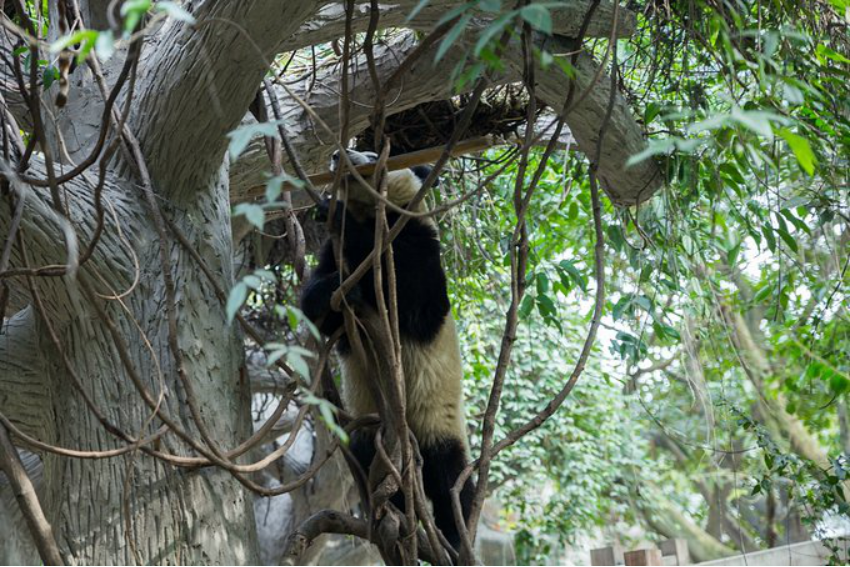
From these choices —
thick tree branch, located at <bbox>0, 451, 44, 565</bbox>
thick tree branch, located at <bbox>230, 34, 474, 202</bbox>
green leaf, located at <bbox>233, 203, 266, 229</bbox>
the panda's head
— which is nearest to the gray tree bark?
thick tree branch, located at <bbox>230, 34, 474, 202</bbox>

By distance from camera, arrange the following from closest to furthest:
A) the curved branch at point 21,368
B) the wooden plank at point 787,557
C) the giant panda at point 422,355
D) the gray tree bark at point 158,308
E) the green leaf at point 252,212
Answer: the green leaf at point 252,212 → the gray tree bark at point 158,308 → the curved branch at point 21,368 → the giant panda at point 422,355 → the wooden plank at point 787,557

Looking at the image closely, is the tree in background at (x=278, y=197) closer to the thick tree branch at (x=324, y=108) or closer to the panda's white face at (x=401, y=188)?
the thick tree branch at (x=324, y=108)

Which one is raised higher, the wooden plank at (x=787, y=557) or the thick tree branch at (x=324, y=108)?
the thick tree branch at (x=324, y=108)

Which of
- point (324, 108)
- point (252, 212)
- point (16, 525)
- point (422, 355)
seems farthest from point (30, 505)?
point (16, 525)

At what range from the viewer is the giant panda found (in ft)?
10.7

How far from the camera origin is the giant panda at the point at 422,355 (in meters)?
3.27

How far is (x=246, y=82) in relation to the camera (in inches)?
93.4

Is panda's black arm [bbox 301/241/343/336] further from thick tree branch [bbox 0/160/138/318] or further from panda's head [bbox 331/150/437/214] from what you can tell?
thick tree branch [bbox 0/160/138/318]

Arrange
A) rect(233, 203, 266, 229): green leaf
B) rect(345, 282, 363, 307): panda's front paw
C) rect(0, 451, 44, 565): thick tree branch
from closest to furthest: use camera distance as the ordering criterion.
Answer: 1. rect(233, 203, 266, 229): green leaf
2. rect(345, 282, 363, 307): panda's front paw
3. rect(0, 451, 44, 565): thick tree branch

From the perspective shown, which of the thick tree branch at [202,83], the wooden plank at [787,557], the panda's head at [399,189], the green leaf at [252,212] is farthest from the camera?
the wooden plank at [787,557]

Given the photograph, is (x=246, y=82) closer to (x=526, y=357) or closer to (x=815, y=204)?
(x=815, y=204)

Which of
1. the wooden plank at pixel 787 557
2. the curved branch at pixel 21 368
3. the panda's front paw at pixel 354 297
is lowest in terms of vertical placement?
the wooden plank at pixel 787 557

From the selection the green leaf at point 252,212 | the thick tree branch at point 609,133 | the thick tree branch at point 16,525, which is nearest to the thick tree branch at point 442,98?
the thick tree branch at point 609,133

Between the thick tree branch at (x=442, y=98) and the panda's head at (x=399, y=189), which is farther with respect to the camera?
the panda's head at (x=399, y=189)
